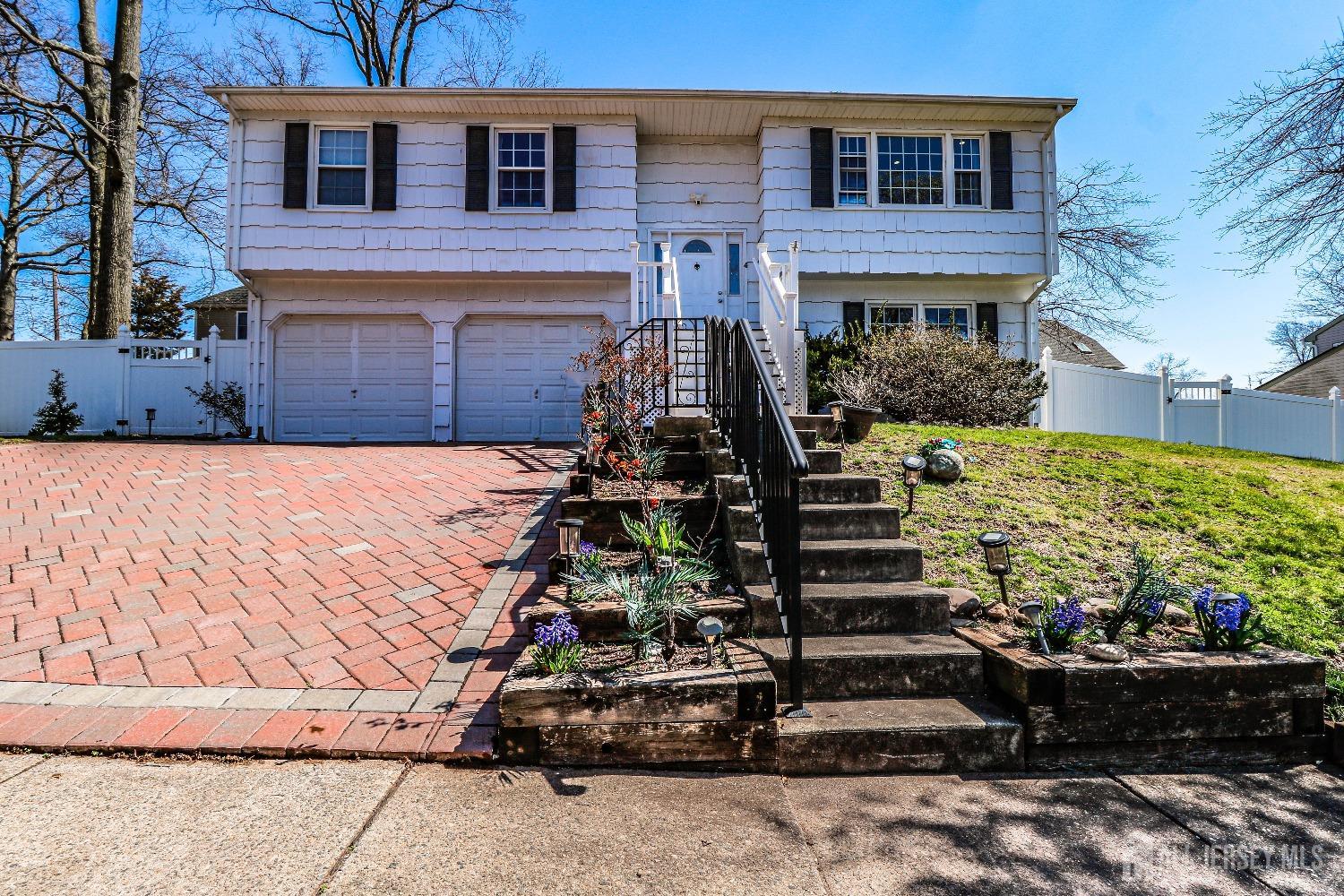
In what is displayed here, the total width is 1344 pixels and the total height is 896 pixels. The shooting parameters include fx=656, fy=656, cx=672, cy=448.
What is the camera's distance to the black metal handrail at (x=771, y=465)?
2.82 metres

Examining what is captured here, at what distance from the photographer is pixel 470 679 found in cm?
308

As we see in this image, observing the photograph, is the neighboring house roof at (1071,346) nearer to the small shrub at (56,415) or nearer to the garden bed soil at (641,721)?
the garden bed soil at (641,721)

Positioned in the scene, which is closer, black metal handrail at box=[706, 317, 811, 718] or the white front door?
black metal handrail at box=[706, 317, 811, 718]

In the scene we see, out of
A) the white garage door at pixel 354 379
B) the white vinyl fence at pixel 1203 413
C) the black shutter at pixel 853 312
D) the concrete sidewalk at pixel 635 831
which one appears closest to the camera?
the concrete sidewalk at pixel 635 831

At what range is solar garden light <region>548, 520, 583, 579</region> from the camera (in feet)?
11.9

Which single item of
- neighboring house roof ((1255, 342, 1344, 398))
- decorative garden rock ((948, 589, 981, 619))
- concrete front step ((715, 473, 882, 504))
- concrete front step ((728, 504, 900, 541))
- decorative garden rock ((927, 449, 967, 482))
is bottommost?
decorative garden rock ((948, 589, 981, 619))

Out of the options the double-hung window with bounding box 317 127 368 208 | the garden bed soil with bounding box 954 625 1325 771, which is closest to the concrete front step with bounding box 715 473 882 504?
the garden bed soil with bounding box 954 625 1325 771

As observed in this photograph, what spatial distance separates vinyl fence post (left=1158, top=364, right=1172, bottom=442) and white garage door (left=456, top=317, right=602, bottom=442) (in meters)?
8.90

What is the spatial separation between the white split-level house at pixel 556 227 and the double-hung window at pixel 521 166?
3cm

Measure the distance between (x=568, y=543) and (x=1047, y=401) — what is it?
35.6 ft

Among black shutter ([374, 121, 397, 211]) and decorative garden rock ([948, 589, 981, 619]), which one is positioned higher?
black shutter ([374, 121, 397, 211])

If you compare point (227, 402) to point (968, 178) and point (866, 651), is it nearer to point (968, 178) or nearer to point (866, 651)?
point (866, 651)

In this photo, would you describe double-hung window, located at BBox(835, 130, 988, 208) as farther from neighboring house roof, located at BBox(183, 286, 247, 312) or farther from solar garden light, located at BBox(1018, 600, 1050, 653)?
neighboring house roof, located at BBox(183, 286, 247, 312)

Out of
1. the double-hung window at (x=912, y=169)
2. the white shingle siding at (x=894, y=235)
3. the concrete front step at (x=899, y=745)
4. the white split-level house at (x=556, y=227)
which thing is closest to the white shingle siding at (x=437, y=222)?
the white split-level house at (x=556, y=227)
